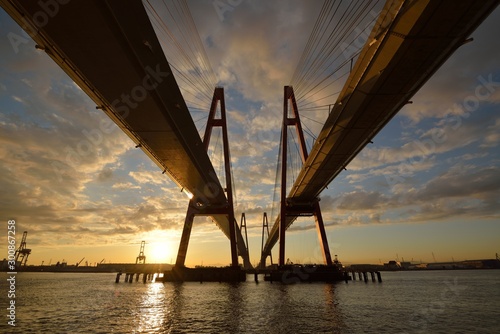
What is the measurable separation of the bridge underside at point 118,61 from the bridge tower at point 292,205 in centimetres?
1659

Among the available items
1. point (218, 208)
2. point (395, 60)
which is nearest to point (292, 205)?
point (218, 208)

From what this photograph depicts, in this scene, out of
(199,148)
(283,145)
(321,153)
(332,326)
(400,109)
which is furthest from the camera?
(283,145)

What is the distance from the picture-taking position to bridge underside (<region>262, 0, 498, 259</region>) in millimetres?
9969

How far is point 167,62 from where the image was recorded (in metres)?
14.4

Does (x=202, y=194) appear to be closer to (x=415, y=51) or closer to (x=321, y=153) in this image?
(x=321, y=153)

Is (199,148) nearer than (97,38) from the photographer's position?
No

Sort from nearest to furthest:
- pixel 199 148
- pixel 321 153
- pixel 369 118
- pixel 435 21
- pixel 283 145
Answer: pixel 435 21, pixel 369 118, pixel 321 153, pixel 199 148, pixel 283 145

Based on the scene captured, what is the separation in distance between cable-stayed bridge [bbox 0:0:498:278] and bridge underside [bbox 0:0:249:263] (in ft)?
0.13

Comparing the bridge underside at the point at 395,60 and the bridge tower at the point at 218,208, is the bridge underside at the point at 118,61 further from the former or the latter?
the bridge tower at the point at 218,208

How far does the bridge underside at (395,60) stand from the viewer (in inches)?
392

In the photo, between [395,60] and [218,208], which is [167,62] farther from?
[218,208]

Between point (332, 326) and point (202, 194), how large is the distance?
27.0 metres

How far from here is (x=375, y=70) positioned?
1342cm

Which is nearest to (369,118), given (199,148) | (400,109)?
(400,109)
